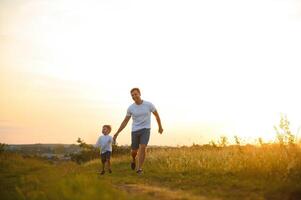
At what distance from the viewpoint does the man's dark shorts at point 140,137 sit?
12.0m

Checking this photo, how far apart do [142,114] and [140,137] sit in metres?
0.72

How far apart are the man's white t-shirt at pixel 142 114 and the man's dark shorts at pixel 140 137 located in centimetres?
12

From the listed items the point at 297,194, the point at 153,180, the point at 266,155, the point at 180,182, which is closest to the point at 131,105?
the point at 153,180

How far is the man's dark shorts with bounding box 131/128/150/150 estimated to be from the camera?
12.0 metres

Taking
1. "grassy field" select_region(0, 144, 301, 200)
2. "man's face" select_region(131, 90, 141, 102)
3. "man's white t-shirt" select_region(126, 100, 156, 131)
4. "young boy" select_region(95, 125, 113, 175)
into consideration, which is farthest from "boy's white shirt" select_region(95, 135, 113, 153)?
"grassy field" select_region(0, 144, 301, 200)

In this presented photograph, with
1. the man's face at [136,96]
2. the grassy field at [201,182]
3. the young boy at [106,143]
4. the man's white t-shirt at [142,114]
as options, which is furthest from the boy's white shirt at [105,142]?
the grassy field at [201,182]

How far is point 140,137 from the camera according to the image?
40.0 feet

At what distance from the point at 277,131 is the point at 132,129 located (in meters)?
4.70

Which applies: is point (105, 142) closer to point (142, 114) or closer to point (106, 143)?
point (106, 143)

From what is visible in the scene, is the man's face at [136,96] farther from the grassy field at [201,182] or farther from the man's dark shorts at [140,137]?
the grassy field at [201,182]

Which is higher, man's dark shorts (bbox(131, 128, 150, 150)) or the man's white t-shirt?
the man's white t-shirt

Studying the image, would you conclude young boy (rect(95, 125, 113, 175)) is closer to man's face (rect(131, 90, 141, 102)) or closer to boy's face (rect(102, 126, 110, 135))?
boy's face (rect(102, 126, 110, 135))

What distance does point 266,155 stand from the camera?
31.6 ft

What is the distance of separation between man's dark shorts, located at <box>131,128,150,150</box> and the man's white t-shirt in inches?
4.9
